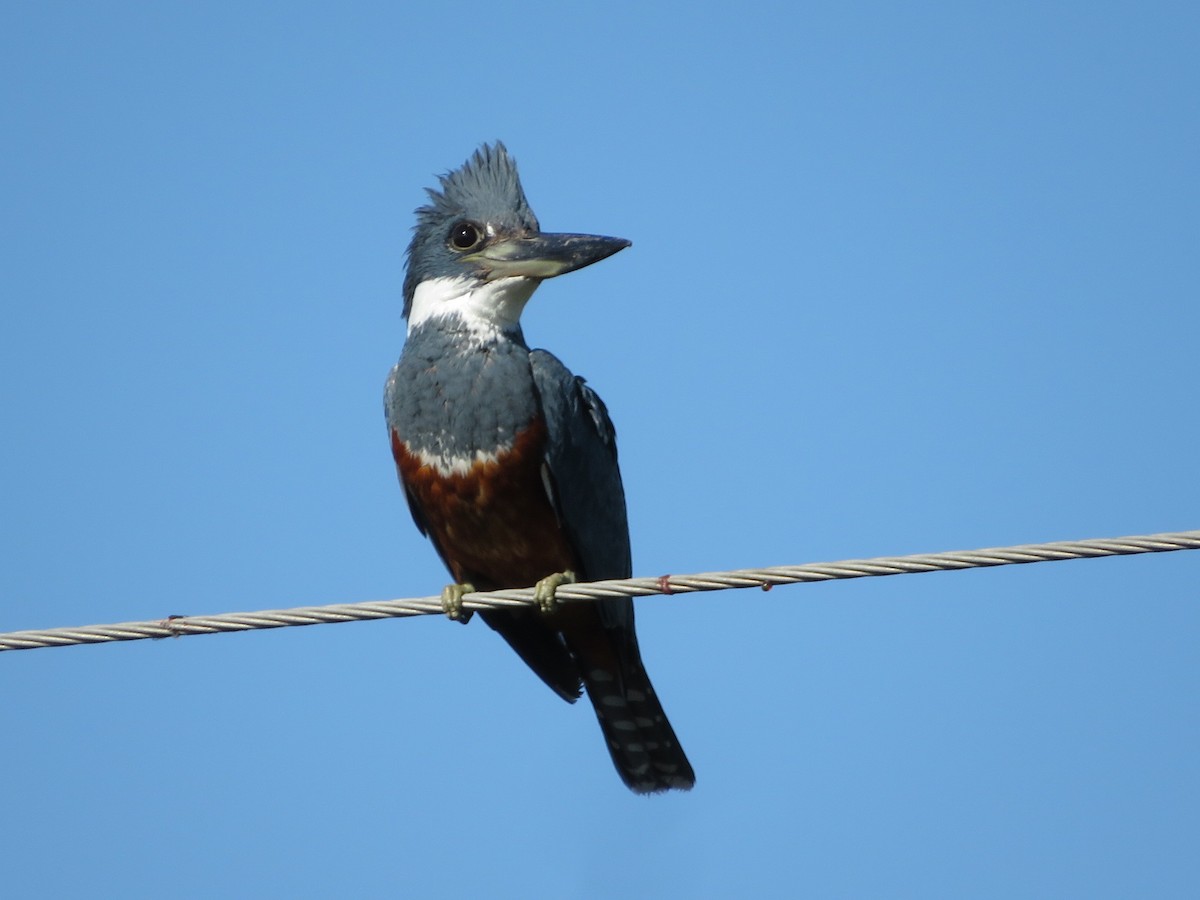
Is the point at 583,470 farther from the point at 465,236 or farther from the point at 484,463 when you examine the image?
the point at 465,236

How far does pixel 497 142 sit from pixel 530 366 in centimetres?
127

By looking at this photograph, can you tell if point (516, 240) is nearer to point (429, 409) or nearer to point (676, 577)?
point (429, 409)

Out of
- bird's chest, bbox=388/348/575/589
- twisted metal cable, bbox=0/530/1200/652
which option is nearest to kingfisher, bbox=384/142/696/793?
bird's chest, bbox=388/348/575/589

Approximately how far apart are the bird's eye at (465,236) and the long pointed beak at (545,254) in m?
0.11

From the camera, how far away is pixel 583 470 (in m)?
5.73

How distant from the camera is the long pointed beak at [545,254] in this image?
5.72 meters

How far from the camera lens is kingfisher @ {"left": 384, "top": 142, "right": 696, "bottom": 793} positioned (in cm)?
554

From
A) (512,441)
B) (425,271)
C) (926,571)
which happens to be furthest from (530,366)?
(926,571)

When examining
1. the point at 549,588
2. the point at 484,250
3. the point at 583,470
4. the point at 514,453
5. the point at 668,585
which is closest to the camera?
the point at 668,585

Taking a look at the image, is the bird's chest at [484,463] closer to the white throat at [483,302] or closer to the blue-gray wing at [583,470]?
the blue-gray wing at [583,470]

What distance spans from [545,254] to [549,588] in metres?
1.42

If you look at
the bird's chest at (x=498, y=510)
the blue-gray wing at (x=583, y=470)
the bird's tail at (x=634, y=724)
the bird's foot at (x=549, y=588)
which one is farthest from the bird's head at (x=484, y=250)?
the bird's tail at (x=634, y=724)

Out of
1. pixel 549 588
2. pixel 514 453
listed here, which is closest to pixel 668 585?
pixel 549 588

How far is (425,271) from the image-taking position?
608 centimetres
